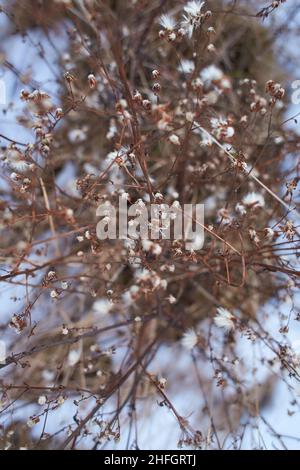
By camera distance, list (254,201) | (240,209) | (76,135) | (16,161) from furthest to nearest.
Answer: (76,135), (240,209), (16,161), (254,201)

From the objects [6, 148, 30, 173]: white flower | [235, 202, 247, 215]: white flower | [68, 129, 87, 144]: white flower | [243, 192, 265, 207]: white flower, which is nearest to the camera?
[243, 192, 265, 207]: white flower

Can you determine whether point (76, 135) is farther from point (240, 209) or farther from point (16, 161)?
point (240, 209)

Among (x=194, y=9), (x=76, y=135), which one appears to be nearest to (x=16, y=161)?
(x=194, y=9)

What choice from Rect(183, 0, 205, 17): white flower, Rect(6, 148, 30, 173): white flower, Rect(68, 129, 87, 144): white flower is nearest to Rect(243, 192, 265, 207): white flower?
Rect(183, 0, 205, 17): white flower

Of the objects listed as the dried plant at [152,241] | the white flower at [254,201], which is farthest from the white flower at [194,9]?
the white flower at [254,201]

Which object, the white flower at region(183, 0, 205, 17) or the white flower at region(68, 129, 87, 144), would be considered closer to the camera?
the white flower at region(183, 0, 205, 17)

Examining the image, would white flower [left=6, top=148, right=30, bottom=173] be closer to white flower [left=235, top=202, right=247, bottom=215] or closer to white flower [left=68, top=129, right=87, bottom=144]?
white flower [left=235, top=202, right=247, bottom=215]

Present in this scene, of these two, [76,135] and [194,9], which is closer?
[194,9]

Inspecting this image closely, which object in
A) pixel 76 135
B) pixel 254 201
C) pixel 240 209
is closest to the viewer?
pixel 254 201

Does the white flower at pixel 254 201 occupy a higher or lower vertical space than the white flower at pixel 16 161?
lower

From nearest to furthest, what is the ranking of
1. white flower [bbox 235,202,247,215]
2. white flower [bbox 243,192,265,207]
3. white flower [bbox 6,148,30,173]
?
1. white flower [bbox 243,192,265,207]
2. white flower [bbox 6,148,30,173]
3. white flower [bbox 235,202,247,215]

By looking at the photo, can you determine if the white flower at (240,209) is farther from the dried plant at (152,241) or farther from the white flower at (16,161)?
the white flower at (16,161)

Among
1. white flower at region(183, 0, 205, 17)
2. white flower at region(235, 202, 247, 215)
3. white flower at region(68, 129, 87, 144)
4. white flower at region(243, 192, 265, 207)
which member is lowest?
white flower at region(243, 192, 265, 207)

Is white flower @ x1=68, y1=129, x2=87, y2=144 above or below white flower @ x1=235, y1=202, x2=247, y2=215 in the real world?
above
